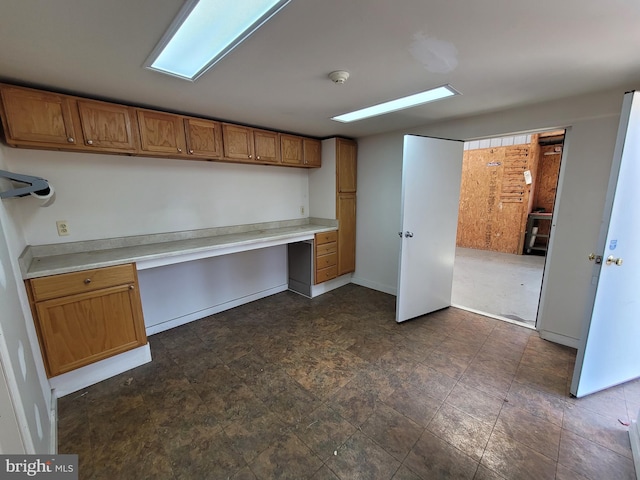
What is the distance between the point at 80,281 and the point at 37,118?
1.15 m

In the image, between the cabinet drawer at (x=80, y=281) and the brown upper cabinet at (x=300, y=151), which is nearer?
the cabinet drawer at (x=80, y=281)

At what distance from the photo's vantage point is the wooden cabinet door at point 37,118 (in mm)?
1692

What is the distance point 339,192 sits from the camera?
363 cm

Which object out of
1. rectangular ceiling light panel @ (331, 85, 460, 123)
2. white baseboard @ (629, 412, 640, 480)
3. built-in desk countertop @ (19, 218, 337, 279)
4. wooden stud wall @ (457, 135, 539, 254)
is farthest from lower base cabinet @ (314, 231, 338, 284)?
wooden stud wall @ (457, 135, 539, 254)

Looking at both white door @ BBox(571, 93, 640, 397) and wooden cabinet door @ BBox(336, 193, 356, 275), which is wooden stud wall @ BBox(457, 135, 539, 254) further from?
white door @ BBox(571, 93, 640, 397)

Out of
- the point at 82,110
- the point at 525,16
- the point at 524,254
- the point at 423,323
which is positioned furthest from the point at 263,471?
the point at 524,254

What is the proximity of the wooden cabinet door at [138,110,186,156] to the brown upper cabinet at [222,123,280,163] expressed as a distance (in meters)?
0.43

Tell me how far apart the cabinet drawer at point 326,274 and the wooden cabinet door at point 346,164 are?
43.2 inches

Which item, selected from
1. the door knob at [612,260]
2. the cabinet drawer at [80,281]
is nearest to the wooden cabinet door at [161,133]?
the cabinet drawer at [80,281]

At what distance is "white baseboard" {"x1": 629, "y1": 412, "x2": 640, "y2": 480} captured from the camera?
1347 millimetres

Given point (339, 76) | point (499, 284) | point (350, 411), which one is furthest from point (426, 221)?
point (499, 284)

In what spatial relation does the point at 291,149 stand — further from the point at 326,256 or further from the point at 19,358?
the point at 19,358

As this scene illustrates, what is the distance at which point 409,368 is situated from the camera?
2.15 metres

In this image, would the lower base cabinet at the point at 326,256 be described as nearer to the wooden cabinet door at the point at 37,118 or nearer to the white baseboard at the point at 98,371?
the white baseboard at the point at 98,371
